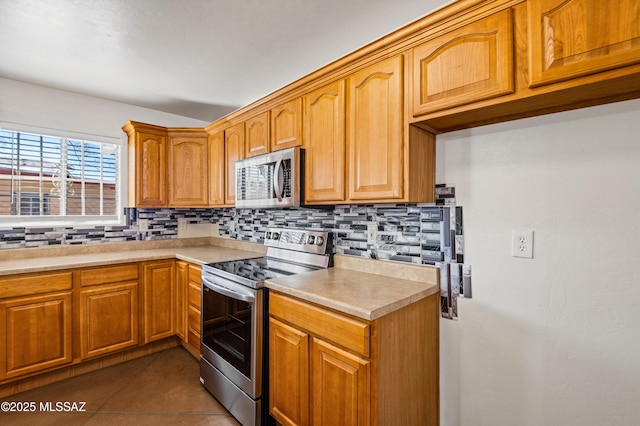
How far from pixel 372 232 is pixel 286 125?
3.23ft

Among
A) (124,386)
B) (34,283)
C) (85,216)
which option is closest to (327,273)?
(124,386)

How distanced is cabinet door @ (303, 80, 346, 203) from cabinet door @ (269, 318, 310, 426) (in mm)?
814

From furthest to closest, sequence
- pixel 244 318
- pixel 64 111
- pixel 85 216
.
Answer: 1. pixel 85 216
2. pixel 64 111
3. pixel 244 318

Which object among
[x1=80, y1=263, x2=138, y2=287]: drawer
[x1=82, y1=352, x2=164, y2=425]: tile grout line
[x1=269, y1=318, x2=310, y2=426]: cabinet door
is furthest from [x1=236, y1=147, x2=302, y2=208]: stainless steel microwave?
[x1=82, y1=352, x2=164, y2=425]: tile grout line

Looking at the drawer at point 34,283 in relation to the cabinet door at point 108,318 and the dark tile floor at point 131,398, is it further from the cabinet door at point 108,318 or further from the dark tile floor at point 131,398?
the dark tile floor at point 131,398

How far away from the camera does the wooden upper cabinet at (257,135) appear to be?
236cm

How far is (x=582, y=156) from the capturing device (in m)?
1.25

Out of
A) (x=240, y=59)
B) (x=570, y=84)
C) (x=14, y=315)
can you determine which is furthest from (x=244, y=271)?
(x=570, y=84)

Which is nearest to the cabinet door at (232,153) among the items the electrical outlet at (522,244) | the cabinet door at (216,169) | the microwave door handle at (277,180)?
the cabinet door at (216,169)

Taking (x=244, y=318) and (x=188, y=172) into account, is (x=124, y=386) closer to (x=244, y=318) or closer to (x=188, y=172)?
(x=244, y=318)

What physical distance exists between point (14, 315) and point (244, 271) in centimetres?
161

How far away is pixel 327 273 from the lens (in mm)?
1948

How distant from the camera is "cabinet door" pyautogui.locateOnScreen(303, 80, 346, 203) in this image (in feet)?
5.90

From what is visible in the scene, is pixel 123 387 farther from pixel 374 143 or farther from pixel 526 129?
pixel 526 129
